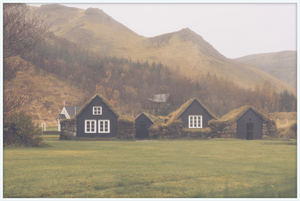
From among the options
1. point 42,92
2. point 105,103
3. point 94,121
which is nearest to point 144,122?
point 105,103

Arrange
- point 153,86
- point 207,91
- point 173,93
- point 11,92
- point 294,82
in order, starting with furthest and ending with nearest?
1. point 207,91
2. point 173,93
3. point 153,86
4. point 294,82
5. point 11,92

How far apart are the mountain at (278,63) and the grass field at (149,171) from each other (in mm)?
2812

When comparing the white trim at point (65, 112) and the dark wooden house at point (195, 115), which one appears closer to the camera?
the white trim at point (65, 112)

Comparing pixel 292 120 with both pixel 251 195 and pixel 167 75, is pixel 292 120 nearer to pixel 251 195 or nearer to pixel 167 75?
pixel 167 75

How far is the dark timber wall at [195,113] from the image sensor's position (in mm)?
11781

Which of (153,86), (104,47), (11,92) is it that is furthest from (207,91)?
(11,92)

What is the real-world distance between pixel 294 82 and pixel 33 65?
31.1ft

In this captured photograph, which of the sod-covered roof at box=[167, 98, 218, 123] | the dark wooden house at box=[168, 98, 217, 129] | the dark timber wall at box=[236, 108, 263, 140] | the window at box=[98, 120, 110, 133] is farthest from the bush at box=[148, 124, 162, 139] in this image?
the dark timber wall at box=[236, 108, 263, 140]

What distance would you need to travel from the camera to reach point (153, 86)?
9711 mm

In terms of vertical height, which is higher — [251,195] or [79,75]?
[79,75]

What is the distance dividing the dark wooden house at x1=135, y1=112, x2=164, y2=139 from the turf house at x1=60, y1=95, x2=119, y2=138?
99 cm

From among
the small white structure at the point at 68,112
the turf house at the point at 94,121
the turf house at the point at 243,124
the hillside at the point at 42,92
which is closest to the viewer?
the hillside at the point at 42,92

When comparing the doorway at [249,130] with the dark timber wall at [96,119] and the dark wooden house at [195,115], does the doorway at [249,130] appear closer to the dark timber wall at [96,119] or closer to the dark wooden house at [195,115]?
the dark wooden house at [195,115]

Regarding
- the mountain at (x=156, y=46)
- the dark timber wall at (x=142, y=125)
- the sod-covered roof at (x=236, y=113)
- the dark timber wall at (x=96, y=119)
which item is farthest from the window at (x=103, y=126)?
the sod-covered roof at (x=236, y=113)
